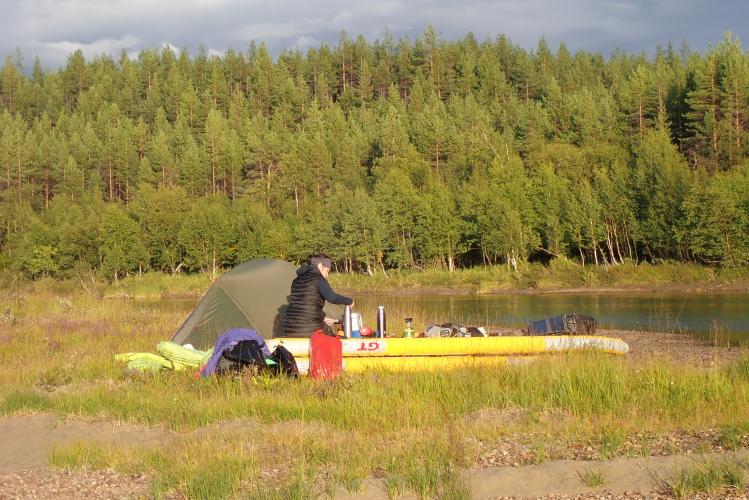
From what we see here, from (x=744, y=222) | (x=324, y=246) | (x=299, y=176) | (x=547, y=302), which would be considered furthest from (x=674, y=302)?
(x=299, y=176)

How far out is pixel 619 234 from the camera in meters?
55.8

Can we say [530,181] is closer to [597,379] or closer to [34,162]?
[597,379]

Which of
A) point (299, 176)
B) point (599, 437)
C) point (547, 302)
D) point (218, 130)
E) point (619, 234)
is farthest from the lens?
point (218, 130)

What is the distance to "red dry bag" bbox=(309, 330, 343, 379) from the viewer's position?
36.2ft

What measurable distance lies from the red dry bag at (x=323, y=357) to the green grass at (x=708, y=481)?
19.2 feet

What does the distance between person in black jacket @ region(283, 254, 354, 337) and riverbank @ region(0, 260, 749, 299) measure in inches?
1194

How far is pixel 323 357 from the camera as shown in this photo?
1111 centimetres

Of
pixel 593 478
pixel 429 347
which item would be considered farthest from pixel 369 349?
pixel 593 478

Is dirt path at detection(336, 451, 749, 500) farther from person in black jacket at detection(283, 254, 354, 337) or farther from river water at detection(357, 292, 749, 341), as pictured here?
river water at detection(357, 292, 749, 341)

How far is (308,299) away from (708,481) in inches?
300

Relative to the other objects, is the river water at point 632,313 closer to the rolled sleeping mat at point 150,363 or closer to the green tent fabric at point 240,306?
the green tent fabric at point 240,306

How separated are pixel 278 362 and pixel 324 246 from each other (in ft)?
185

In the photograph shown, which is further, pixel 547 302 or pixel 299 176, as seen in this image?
pixel 299 176

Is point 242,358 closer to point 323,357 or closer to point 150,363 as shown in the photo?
point 323,357
